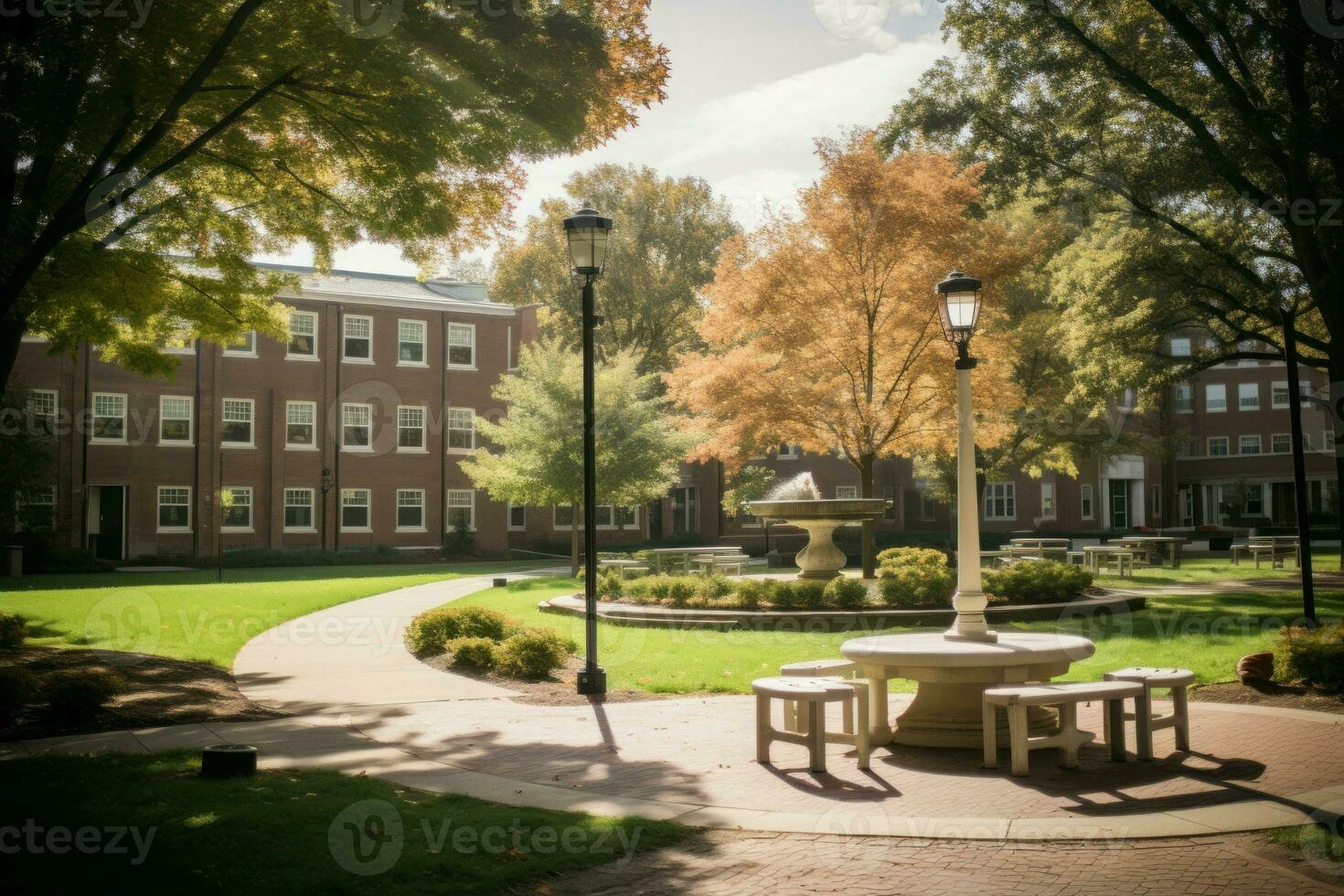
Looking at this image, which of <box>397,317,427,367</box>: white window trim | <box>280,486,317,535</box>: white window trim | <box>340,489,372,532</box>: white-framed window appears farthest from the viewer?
<box>397,317,427,367</box>: white window trim

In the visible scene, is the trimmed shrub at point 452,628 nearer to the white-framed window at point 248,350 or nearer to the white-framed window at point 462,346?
the white-framed window at point 248,350

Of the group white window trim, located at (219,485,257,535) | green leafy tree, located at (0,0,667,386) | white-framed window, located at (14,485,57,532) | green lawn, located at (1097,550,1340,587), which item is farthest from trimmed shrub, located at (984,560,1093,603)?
white window trim, located at (219,485,257,535)

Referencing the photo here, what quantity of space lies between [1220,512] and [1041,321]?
36.9 meters

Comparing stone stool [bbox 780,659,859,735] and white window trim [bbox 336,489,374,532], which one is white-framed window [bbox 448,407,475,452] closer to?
white window trim [bbox 336,489,374,532]

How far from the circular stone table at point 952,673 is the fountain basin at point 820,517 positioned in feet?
32.6

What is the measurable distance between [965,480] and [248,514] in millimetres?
34972

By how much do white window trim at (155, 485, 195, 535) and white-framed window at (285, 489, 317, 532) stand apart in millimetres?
3374

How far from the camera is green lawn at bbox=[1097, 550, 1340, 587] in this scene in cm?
2327

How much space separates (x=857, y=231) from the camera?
66.7 feet

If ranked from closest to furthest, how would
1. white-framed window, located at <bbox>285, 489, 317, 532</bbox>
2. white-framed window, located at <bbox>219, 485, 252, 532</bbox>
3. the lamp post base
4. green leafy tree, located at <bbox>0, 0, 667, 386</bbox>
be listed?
green leafy tree, located at <bbox>0, 0, 667, 386</bbox>
the lamp post base
white-framed window, located at <bbox>219, 485, 252, 532</bbox>
white-framed window, located at <bbox>285, 489, 317, 532</bbox>

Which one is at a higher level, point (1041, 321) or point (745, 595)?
point (1041, 321)

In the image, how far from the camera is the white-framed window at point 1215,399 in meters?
64.2

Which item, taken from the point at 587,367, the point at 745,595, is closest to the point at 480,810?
the point at 587,367

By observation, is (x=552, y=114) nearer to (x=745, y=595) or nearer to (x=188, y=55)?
(x=188, y=55)
